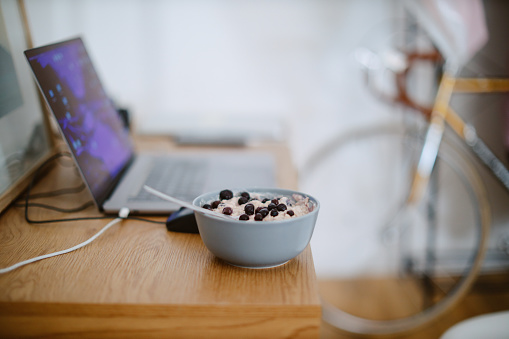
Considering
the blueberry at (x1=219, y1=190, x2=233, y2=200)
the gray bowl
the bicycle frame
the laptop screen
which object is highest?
the laptop screen

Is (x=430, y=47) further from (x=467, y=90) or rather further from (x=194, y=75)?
(x=194, y=75)

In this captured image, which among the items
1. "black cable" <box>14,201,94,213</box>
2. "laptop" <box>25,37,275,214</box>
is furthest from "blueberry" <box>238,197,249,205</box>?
"black cable" <box>14,201,94,213</box>

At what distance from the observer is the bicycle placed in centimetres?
157

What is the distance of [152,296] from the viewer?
0.55 metres

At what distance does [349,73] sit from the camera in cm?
170

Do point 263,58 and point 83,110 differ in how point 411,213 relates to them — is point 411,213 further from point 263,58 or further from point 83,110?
point 83,110

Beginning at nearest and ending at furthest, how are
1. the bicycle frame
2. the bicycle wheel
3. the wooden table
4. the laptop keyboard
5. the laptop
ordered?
the wooden table < the laptop < the laptop keyboard < the bicycle frame < the bicycle wheel

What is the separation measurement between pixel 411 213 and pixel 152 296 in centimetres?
136

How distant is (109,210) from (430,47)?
144cm

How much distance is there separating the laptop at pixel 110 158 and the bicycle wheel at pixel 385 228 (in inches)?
29.6

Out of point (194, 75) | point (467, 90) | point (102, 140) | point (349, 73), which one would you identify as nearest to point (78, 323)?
point (102, 140)

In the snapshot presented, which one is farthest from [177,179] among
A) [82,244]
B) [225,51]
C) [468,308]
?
[468,308]

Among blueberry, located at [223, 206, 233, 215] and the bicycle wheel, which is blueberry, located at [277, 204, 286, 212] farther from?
the bicycle wheel

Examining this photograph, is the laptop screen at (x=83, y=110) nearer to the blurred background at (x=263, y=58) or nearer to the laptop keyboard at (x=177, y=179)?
the laptop keyboard at (x=177, y=179)
